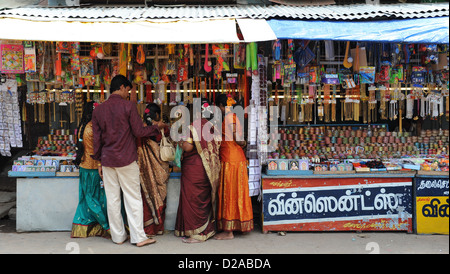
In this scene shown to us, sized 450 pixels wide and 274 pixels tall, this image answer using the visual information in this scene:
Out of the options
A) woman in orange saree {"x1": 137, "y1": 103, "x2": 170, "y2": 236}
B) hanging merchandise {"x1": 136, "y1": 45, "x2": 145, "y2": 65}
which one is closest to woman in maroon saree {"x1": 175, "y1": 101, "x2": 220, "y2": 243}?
woman in orange saree {"x1": 137, "y1": 103, "x2": 170, "y2": 236}

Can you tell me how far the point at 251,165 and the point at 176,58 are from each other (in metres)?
1.65

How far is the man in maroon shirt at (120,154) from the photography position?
384 centimetres

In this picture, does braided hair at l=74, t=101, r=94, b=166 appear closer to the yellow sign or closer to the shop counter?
the shop counter

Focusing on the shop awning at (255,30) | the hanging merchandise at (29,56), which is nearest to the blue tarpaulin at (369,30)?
the shop awning at (255,30)

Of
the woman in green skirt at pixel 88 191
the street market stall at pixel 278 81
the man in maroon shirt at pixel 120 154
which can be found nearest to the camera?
the man in maroon shirt at pixel 120 154

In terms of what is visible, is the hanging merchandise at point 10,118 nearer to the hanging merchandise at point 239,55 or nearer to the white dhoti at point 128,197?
the white dhoti at point 128,197

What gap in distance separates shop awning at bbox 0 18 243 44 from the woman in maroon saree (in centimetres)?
93

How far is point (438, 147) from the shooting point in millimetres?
5695

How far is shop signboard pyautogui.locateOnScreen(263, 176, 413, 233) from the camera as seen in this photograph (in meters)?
4.36

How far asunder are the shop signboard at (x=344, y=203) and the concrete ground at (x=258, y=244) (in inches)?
5.8

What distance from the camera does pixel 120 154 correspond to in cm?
381

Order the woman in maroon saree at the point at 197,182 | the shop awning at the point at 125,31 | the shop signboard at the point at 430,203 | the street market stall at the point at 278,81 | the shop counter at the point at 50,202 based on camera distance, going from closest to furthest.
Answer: the shop awning at the point at 125,31
the street market stall at the point at 278,81
the woman in maroon saree at the point at 197,182
the shop signboard at the point at 430,203
the shop counter at the point at 50,202

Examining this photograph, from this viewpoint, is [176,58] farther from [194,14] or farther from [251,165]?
[251,165]
